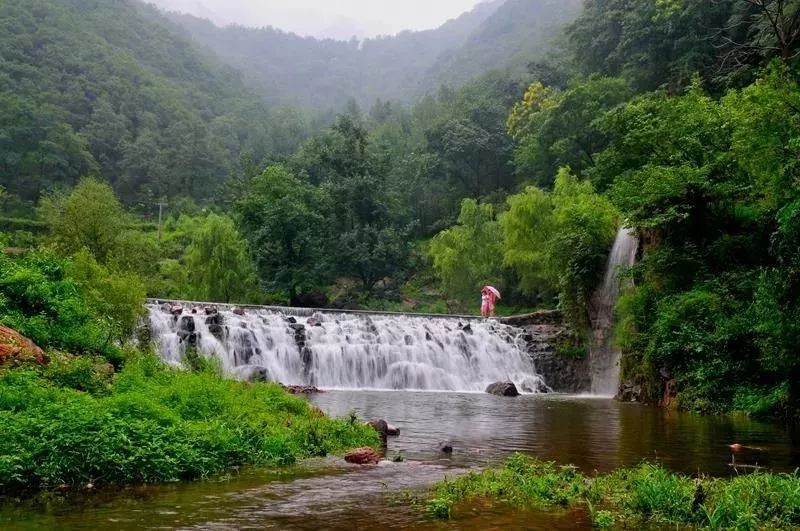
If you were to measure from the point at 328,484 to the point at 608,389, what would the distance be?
2017 cm

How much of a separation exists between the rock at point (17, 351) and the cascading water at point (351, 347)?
12233 mm

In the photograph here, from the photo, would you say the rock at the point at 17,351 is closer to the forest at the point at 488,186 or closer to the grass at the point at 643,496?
the grass at the point at 643,496

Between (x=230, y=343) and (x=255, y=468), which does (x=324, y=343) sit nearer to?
(x=230, y=343)

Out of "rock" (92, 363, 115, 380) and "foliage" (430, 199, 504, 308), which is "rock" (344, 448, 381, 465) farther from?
"foliage" (430, 199, 504, 308)

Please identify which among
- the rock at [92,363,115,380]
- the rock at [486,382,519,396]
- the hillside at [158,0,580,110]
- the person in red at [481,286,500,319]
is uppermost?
the hillside at [158,0,580,110]

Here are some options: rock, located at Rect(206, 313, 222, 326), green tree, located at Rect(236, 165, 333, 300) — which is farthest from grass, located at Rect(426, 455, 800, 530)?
green tree, located at Rect(236, 165, 333, 300)

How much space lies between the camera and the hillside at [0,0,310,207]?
69750 millimetres

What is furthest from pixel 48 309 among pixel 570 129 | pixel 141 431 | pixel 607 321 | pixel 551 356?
pixel 570 129

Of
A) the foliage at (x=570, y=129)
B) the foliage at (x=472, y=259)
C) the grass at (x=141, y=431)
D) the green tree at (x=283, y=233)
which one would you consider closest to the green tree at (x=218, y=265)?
the green tree at (x=283, y=233)

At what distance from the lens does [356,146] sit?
5297cm

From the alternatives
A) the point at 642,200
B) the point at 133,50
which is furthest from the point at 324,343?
the point at 133,50

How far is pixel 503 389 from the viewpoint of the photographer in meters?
25.1

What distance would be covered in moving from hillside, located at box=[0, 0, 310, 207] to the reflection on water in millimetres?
63386

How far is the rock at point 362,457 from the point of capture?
1002cm
